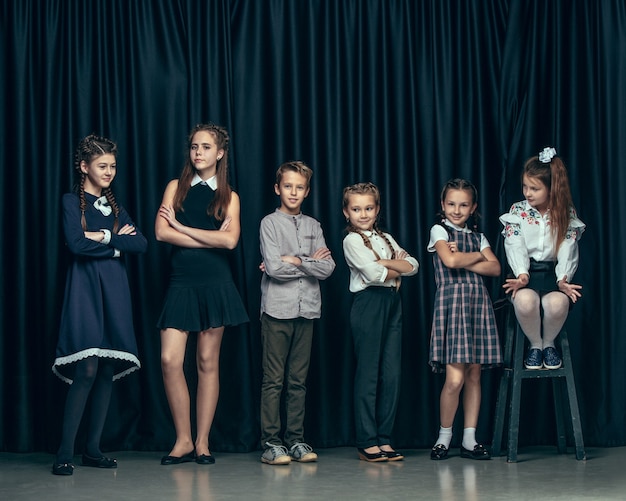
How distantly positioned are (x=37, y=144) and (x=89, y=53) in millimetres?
493

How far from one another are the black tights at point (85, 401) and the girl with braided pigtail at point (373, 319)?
1053 millimetres

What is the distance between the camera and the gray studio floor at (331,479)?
10.6 ft

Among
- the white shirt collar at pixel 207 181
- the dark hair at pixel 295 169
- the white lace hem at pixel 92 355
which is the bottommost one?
the white lace hem at pixel 92 355

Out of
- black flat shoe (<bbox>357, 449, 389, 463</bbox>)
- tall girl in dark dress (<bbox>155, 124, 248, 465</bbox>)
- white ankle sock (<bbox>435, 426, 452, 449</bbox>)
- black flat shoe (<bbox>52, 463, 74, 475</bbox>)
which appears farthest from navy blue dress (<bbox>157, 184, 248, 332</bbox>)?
white ankle sock (<bbox>435, 426, 452, 449</bbox>)

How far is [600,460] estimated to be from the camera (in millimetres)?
3910

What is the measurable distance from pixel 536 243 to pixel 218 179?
139 centimetres

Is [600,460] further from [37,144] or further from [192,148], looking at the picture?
[37,144]

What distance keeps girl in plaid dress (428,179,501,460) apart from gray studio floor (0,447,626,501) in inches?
7.3

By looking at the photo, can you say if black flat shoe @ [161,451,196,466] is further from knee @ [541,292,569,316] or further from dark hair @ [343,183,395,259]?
knee @ [541,292,569,316]

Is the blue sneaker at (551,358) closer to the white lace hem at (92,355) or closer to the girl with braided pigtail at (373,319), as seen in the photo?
the girl with braided pigtail at (373,319)

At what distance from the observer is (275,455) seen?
12.6ft

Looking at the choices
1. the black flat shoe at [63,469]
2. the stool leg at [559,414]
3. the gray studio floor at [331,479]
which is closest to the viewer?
the gray studio floor at [331,479]

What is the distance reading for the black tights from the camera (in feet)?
12.1

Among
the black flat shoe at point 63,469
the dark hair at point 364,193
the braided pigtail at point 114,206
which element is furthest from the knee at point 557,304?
the black flat shoe at point 63,469
